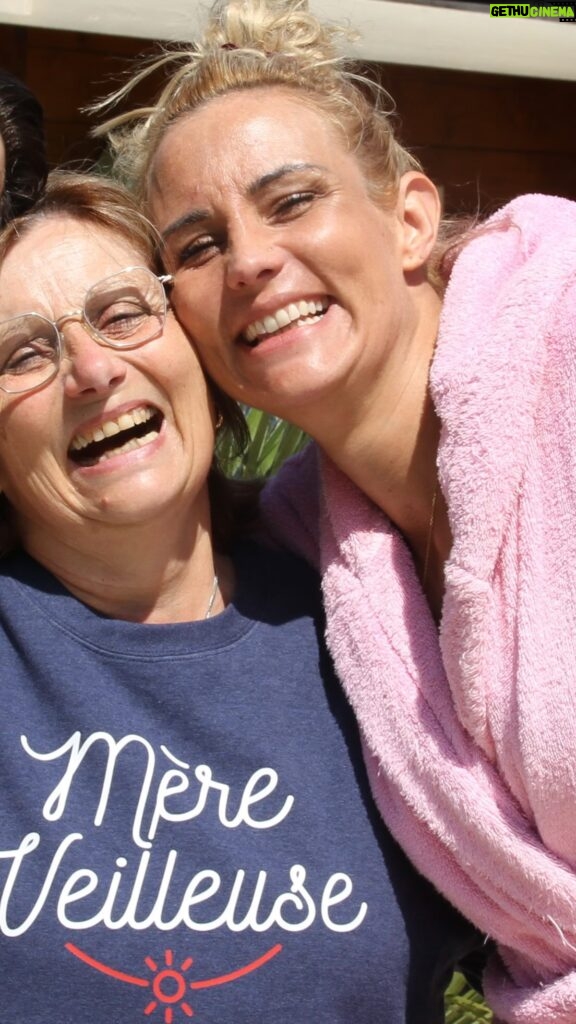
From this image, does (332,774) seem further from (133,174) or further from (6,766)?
(133,174)

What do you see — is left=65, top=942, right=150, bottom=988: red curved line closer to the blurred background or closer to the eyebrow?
the eyebrow

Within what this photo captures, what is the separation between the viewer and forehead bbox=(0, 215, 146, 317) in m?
1.99

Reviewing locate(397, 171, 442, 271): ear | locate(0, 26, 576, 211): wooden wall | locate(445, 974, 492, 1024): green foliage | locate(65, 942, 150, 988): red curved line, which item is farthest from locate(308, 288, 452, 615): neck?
locate(0, 26, 576, 211): wooden wall

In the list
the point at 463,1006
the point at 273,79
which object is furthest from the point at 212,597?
the point at 463,1006

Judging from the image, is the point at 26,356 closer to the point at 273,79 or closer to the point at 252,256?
the point at 252,256

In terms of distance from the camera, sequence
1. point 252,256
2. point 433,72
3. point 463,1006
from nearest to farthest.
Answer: point 252,256
point 463,1006
point 433,72

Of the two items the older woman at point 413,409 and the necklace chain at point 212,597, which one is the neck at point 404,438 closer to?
the older woman at point 413,409

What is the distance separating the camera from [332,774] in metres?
1.99

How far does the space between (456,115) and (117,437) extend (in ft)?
9.35

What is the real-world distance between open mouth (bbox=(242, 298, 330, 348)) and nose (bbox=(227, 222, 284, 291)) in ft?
0.18

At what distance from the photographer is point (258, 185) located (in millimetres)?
1940

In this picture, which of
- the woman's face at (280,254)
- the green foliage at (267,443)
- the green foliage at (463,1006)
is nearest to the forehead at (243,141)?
the woman's face at (280,254)

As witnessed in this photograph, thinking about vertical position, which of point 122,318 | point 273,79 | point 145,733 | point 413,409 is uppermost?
point 273,79

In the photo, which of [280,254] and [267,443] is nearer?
[280,254]
